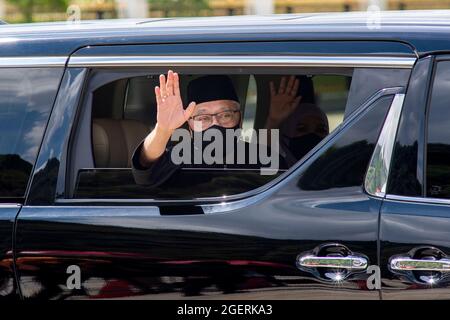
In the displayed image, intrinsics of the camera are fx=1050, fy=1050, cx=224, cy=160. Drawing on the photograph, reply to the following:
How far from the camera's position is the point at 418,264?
10.4 feet

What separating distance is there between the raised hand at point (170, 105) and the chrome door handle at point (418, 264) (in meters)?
0.91

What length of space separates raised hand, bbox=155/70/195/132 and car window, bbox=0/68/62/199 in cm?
38

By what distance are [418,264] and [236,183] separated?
706mm

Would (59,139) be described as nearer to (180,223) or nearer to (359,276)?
(180,223)

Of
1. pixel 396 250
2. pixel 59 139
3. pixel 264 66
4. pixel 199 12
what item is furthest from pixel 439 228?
pixel 199 12

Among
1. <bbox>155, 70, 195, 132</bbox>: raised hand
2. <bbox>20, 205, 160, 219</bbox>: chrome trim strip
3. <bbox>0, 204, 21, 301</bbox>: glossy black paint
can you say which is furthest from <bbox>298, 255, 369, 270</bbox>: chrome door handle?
<bbox>0, 204, 21, 301</bbox>: glossy black paint

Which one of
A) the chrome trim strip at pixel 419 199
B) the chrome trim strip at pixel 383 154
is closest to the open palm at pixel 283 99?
the chrome trim strip at pixel 383 154

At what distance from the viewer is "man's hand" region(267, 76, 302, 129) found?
170 inches

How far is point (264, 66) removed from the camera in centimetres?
351

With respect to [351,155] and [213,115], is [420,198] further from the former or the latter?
[213,115]

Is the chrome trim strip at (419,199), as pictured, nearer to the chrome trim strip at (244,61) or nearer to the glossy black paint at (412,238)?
the glossy black paint at (412,238)

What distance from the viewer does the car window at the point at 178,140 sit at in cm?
358

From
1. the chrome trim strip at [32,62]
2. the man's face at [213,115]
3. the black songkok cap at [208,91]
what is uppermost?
the chrome trim strip at [32,62]
